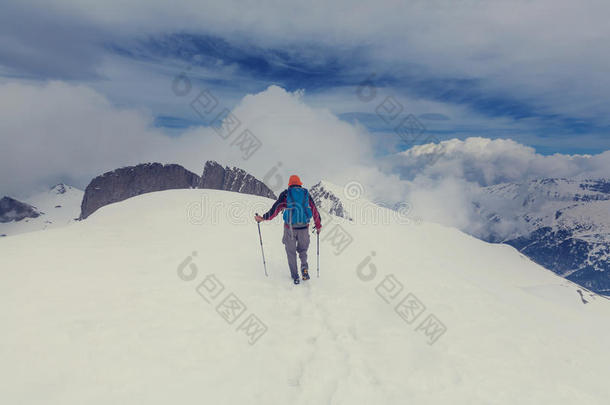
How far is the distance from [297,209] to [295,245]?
1.32 meters

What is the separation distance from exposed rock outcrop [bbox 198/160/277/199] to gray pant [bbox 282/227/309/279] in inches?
A: 7026

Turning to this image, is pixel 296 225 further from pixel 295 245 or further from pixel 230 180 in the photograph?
pixel 230 180

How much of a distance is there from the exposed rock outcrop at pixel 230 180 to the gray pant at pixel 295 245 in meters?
178

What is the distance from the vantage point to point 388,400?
5.05m

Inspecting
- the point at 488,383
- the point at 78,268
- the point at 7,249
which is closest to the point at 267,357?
the point at 488,383

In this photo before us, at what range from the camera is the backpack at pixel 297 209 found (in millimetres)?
10828

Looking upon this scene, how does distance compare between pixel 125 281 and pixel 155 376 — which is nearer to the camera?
pixel 155 376

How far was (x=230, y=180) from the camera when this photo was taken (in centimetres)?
19200

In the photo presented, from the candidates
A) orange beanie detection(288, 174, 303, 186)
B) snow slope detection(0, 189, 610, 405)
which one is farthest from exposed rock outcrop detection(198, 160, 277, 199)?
snow slope detection(0, 189, 610, 405)

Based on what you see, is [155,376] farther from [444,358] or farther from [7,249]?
[7,249]

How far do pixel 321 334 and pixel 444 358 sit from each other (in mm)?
2700

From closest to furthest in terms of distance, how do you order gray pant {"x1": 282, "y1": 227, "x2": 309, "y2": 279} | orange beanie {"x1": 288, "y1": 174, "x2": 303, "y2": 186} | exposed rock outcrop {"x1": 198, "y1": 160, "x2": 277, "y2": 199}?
1. gray pant {"x1": 282, "y1": 227, "x2": 309, "y2": 279}
2. orange beanie {"x1": 288, "y1": 174, "x2": 303, "y2": 186}
3. exposed rock outcrop {"x1": 198, "y1": 160, "x2": 277, "y2": 199}

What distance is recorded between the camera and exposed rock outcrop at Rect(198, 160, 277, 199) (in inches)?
7466

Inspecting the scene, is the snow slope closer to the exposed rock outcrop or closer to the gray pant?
the gray pant
